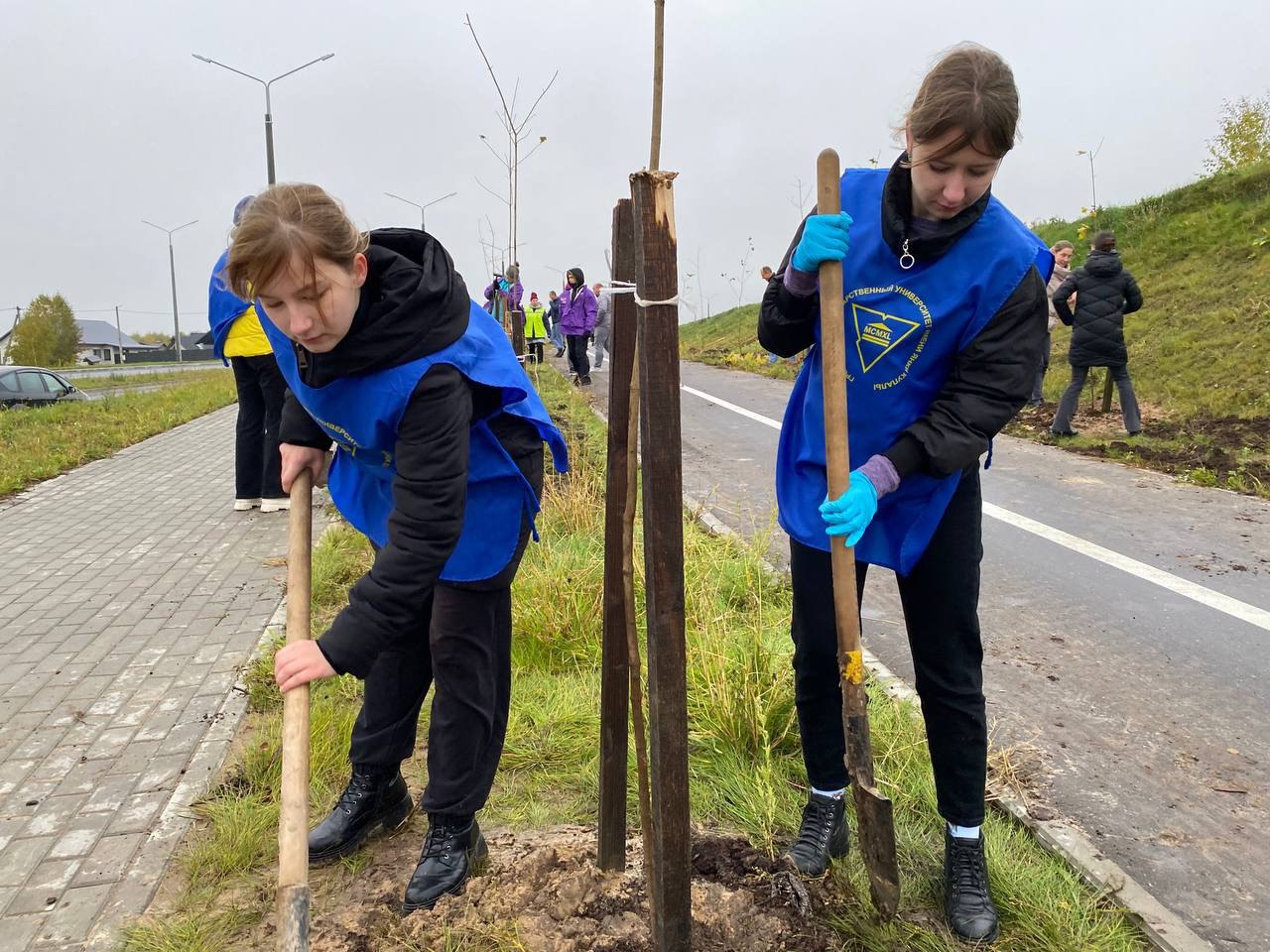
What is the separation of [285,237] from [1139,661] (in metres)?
3.67

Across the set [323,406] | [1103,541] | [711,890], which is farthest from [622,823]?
[1103,541]

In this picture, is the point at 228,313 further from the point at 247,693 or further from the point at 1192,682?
the point at 1192,682

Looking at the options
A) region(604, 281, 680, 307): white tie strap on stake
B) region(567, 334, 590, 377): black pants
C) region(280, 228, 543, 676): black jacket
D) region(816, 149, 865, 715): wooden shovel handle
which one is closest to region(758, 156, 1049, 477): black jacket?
region(816, 149, 865, 715): wooden shovel handle

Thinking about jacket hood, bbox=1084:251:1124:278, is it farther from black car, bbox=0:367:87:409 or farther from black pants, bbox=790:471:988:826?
black car, bbox=0:367:87:409

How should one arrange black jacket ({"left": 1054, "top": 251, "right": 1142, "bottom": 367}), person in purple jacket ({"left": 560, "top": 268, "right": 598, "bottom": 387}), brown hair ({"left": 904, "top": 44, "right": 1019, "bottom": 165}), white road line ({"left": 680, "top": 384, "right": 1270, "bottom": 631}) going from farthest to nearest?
1. person in purple jacket ({"left": 560, "top": 268, "right": 598, "bottom": 387})
2. black jacket ({"left": 1054, "top": 251, "right": 1142, "bottom": 367})
3. white road line ({"left": 680, "top": 384, "right": 1270, "bottom": 631})
4. brown hair ({"left": 904, "top": 44, "right": 1019, "bottom": 165})

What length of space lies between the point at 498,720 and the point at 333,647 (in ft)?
2.34

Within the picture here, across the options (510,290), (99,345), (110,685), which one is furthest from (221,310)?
(99,345)

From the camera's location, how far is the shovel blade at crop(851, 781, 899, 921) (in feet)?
6.70

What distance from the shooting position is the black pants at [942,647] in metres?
2.13

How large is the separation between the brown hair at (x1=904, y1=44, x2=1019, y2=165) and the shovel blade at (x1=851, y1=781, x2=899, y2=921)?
1.37m

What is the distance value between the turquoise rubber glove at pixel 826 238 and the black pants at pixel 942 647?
622mm

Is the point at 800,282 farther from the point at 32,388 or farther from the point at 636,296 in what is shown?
the point at 32,388

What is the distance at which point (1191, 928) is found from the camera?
2223mm

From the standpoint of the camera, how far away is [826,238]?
1895mm
